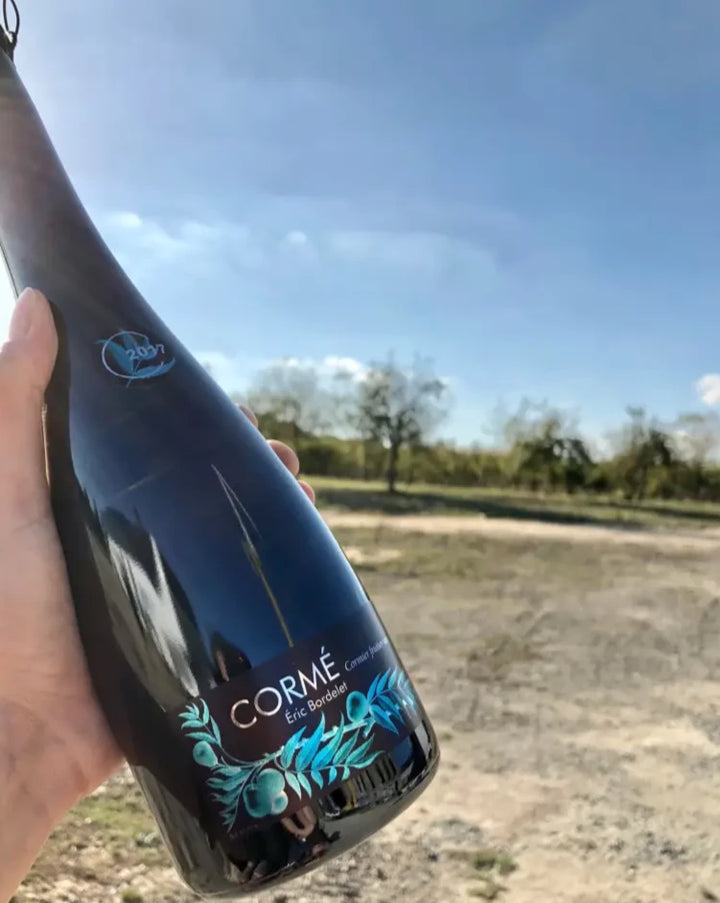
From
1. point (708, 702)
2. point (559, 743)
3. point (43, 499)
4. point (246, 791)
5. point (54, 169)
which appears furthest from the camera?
point (708, 702)

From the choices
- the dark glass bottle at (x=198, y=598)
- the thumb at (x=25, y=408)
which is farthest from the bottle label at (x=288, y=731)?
the thumb at (x=25, y=408)

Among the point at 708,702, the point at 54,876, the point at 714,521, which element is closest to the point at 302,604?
the point at 54,876

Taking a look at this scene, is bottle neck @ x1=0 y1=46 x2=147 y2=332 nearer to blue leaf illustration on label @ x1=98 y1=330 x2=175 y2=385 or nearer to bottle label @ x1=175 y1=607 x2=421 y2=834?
blue leaf illustration on label @ x1=98 y1=330 x2=175 y2=385

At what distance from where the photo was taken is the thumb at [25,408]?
134 centimetres

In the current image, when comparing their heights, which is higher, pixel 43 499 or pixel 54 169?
pixel 54 169

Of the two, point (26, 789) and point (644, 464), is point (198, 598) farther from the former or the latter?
point (644, 464)

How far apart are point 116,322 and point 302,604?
625mm

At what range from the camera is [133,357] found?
144 centimetres

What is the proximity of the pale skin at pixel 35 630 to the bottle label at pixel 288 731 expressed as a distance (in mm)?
331

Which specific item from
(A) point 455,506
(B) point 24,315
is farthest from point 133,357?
(A) point 455,506

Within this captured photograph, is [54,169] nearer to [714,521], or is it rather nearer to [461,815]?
[461,815]

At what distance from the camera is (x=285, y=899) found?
9.57 feet

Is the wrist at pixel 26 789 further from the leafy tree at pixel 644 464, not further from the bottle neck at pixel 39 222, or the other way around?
the leafy tree at pixel 644 464

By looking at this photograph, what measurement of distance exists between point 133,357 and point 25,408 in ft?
0.64
